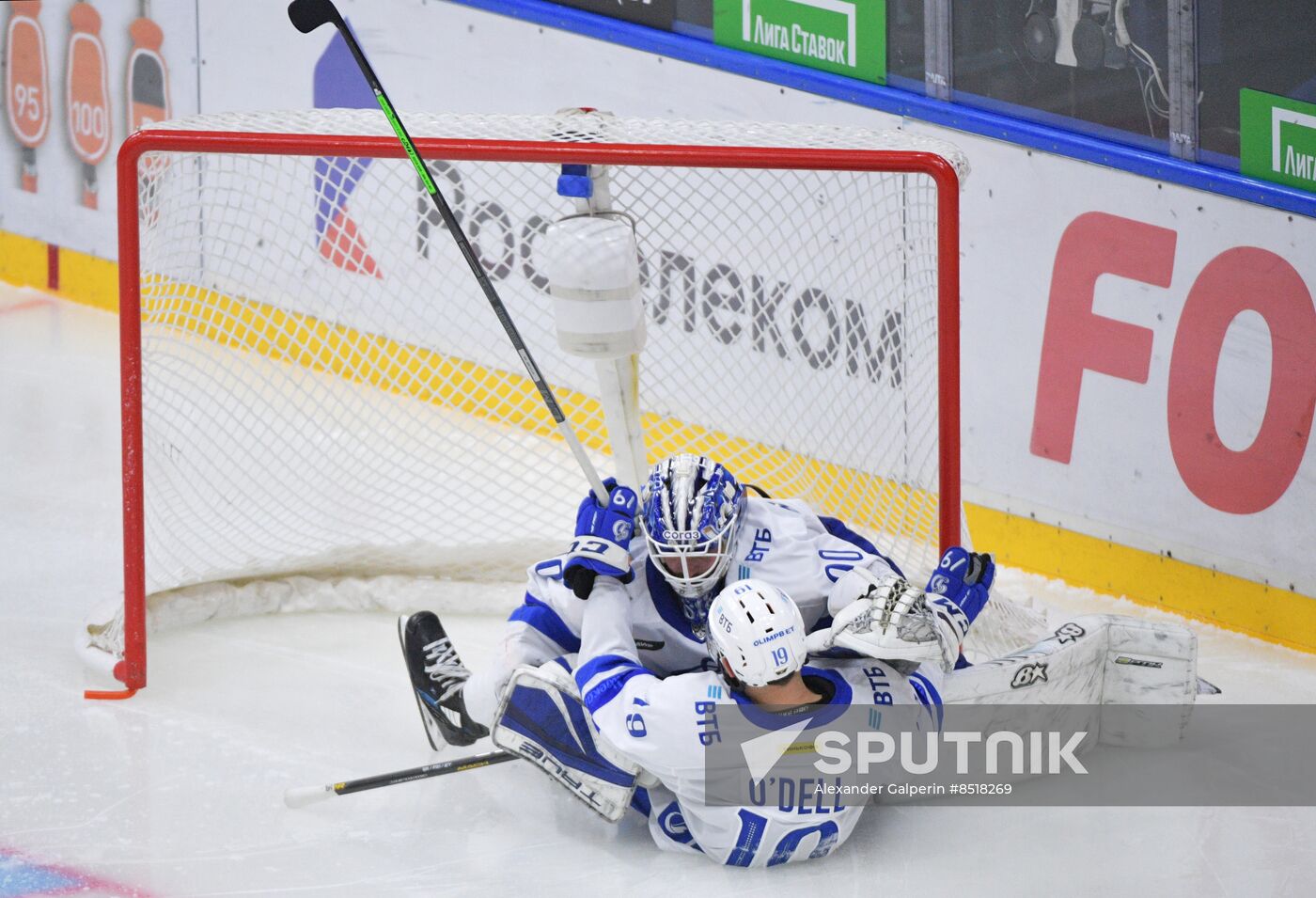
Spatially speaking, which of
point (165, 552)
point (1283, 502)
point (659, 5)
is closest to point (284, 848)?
point (165, 552)

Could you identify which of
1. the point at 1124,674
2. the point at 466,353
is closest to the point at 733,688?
the point at 1124,674

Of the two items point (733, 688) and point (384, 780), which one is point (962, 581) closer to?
point (733, 688)

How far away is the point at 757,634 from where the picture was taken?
3.24 m

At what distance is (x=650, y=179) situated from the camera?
14.8 feet

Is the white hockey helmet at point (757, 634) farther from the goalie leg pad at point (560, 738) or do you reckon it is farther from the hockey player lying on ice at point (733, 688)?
the goalie leg pad at point (560, 738)

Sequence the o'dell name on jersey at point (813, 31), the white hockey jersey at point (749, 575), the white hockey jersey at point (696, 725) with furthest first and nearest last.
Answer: the o'dell name on jersey at point (813, 31) → the white hockey jersey at point (749, 575) → the white hockey jersey at point (696, 725)

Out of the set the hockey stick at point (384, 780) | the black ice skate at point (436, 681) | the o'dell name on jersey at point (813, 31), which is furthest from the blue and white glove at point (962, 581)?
the o'dell name on jersey at point (813, 31)

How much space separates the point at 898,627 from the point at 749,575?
423 millimetres

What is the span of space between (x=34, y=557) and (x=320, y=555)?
0.93m

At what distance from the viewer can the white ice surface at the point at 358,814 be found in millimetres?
3529

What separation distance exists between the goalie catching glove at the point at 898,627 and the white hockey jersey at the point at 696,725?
0.26 feet

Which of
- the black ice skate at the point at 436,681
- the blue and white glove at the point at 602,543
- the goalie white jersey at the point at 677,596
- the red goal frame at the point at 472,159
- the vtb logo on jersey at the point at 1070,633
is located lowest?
the black ice skate at the point at 436,681

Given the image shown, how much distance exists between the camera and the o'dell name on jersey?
5129 mm

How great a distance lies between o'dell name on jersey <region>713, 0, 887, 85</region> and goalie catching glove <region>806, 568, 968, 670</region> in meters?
2.10
